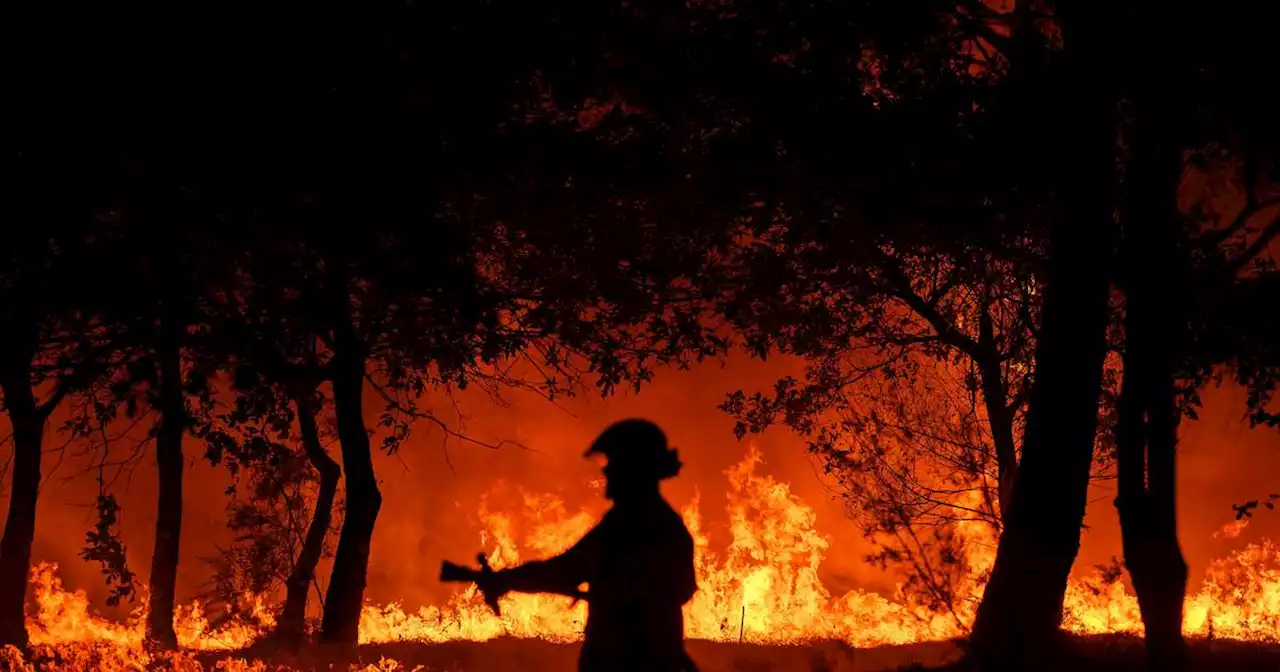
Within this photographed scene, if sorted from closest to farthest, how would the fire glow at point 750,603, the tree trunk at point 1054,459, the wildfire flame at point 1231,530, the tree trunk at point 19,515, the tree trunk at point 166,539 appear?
the tree trunk at point 1054,459
the tree trunk at point 19,515
the tree trunk at point 166,539
the fire glow at point 750,603
the wildfire flame at point 1231,530

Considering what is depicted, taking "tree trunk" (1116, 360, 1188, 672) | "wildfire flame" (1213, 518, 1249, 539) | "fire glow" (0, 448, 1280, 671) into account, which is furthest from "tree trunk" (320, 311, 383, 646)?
"wildfire flame" (1213, 518, 1249, 539)

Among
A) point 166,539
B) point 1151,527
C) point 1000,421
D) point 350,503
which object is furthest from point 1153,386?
point 166,539

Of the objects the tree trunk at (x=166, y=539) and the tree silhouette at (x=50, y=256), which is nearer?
the tree silhouette at (x=50, y=256)

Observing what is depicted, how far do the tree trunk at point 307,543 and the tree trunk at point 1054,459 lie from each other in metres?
9.28

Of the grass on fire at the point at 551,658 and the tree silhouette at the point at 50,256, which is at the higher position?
the tree silhouette at the point at 50,256

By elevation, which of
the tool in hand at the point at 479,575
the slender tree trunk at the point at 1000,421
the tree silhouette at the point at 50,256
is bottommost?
the tool in hand at the point at 479,575

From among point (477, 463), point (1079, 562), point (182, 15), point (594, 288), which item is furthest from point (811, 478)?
point (182, 15)

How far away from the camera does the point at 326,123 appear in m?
9.86

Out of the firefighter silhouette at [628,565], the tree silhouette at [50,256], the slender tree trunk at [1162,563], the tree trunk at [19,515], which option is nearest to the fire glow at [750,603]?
the tree trunk at [19,515]

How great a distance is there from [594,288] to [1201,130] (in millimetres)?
6354

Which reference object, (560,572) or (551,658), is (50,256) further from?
(551,658)

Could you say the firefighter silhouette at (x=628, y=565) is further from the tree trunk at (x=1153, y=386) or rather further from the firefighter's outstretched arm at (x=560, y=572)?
the tree trunk at (x=1153, y=386)

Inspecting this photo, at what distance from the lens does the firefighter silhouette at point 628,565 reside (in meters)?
4.85

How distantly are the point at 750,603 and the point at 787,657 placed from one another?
8.19 meters
